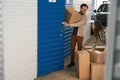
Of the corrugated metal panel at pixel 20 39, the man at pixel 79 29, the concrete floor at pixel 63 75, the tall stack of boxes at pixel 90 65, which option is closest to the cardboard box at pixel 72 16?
the man at pixel 79 29

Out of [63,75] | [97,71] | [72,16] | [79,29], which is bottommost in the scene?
[63,75]

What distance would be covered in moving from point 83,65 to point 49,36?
111 cm

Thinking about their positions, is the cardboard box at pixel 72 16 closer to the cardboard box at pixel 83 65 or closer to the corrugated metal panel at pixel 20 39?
the cardboard box at pixel 83 65

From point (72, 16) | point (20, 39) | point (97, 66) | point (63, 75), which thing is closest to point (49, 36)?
point (72, 16)

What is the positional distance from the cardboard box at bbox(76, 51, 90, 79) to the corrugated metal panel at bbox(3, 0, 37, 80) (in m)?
1.05

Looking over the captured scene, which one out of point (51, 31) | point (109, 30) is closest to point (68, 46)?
point (51, 31)

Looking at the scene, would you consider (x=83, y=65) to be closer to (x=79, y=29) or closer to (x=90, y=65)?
(x=90, y=65)

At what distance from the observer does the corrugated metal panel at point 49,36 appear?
6000 millimetres

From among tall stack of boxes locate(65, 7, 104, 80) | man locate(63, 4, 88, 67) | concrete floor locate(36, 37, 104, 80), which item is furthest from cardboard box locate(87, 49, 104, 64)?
man locate(63, 4, 88, 67)

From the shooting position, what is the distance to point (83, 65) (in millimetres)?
6043

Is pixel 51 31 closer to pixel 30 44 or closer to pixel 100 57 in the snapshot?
pixel 30 44

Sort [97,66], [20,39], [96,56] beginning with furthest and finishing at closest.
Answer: [96,56]
[97,66]
[20,39]

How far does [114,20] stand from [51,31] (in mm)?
4937

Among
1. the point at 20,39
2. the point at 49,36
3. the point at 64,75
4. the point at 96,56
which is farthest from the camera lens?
the point at 64,75
